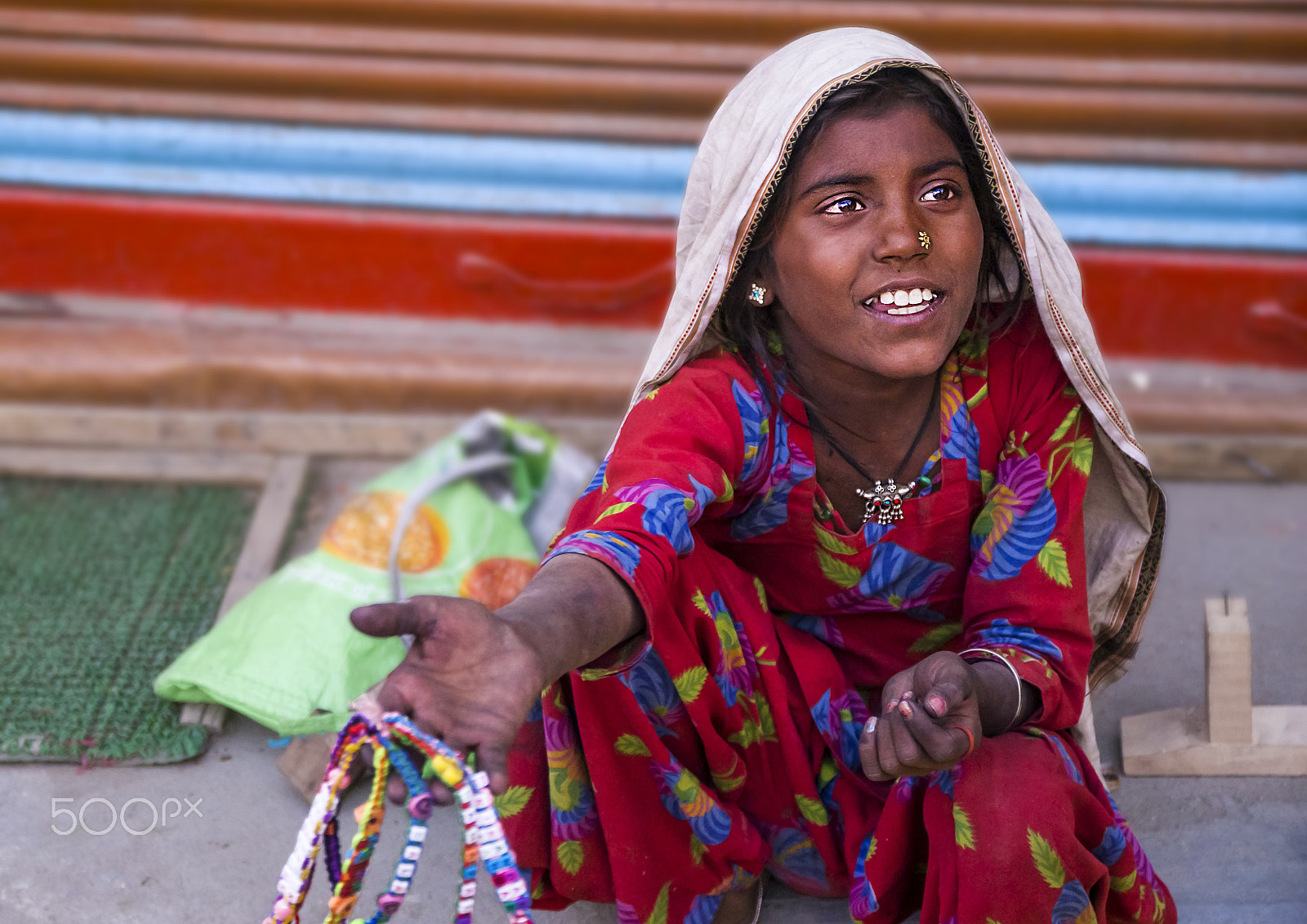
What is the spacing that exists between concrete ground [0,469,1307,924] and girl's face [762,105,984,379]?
2.92 ft

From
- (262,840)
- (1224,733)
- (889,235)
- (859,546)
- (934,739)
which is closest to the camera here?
(934,739)

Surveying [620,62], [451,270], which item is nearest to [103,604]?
[451,270]

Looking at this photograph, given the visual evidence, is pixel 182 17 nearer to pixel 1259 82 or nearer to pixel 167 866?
pixel 167 866

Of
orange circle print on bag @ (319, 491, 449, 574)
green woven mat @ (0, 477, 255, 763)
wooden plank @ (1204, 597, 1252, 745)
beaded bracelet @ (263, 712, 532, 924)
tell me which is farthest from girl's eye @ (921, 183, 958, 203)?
green woven mat @ (0, 477, 255, 763)

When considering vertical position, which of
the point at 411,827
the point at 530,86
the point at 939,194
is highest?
the point at 530,86

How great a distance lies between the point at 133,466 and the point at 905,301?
2.17 metres

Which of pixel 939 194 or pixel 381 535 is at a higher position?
pixel 939 194

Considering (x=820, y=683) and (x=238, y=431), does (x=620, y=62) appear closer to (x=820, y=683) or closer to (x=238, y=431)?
(x=238, y=431)

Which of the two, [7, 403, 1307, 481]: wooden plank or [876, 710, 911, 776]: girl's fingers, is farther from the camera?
[7, 403, 1307, 481]: wooden plank

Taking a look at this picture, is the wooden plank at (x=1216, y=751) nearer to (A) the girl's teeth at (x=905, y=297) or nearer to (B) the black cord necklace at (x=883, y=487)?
(B) the black cord necklace at (x=883, y=487)

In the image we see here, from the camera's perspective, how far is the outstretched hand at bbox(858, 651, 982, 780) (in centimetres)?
146

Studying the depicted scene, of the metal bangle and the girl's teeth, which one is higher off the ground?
the girl's teeth

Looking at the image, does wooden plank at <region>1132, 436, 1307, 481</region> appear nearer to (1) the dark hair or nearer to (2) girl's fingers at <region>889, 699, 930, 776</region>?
(1) the dark hair

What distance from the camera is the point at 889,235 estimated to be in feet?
5.35
